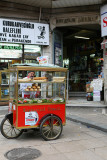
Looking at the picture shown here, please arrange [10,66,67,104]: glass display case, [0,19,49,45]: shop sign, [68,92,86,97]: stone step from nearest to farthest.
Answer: [10,66,67,104]: glass display case < [0,19,49,45]: shop sign < [68,92,86,97]: stone step

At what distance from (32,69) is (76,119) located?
3355 mm

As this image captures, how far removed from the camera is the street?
4.39m

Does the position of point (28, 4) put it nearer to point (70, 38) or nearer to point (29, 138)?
point (70, 38)

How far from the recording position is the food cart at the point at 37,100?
545 centimetres

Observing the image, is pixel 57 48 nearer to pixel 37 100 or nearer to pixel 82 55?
pixel 82 55

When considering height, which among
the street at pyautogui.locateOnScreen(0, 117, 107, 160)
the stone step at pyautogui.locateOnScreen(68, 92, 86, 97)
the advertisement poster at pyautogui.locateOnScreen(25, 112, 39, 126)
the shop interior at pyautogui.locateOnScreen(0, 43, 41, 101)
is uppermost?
the shop interior at pyautogui.locateOnScreen(0, 43, 41, 101)

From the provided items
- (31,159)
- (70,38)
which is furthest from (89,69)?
(31,159)

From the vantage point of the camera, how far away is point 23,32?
33.0 ft

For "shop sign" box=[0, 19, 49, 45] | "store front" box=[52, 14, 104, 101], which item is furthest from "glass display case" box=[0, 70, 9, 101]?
"store front" box=[52, 14, 104, 101]

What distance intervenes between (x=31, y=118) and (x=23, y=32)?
576 centimetres

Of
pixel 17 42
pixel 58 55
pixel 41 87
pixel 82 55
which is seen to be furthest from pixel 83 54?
pixel 41 87

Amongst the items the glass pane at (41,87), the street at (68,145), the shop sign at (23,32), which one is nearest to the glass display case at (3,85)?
the shop sign at (23,32)

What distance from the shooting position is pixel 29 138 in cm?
575

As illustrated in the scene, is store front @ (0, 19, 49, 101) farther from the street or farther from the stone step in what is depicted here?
the street
